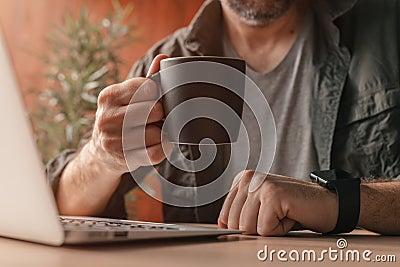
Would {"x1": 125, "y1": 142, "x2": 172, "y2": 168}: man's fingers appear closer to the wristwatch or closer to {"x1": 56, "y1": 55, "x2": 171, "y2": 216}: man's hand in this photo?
{"x1": 56, "y1": 55, "x2": 171, "y2": 216}: man's hand

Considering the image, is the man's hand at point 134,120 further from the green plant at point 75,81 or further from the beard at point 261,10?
the green plant at point 75,81

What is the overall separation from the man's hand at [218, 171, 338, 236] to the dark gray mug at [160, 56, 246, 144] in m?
0.08

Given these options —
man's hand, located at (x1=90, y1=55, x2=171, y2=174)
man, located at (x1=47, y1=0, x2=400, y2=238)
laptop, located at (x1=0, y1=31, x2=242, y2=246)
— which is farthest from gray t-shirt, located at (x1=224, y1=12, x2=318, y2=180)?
laptop, located at (x1=0, y1=31, x2=242, y2=246)

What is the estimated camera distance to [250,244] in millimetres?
744

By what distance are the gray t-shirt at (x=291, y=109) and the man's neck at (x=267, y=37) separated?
25mm

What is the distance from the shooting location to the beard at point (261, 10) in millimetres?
1779

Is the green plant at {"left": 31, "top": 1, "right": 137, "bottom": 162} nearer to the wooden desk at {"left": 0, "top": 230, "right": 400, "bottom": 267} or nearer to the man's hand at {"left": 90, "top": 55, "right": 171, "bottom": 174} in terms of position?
the man's hand at {"left": 90, "top": 55, "right": 171, "bottom": 174}

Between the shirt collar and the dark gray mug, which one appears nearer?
the dark gray mug

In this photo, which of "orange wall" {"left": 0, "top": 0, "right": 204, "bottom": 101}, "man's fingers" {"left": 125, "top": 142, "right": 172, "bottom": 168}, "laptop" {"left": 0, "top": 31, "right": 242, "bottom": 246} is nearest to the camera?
"laptop" {"left": 0, "top": 31, "right": 242, "bottom": 246}

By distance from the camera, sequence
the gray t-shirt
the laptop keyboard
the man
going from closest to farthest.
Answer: the laptop keyboard → the man → the gray t-shirt

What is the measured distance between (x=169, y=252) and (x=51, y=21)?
3208 millimetres

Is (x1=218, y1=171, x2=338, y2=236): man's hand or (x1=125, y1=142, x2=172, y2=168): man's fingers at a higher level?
(x1=125, y1=142, x2=172, y2=168): man's fingers

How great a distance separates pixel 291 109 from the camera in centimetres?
172

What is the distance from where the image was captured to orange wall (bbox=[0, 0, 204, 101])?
11.8ft
